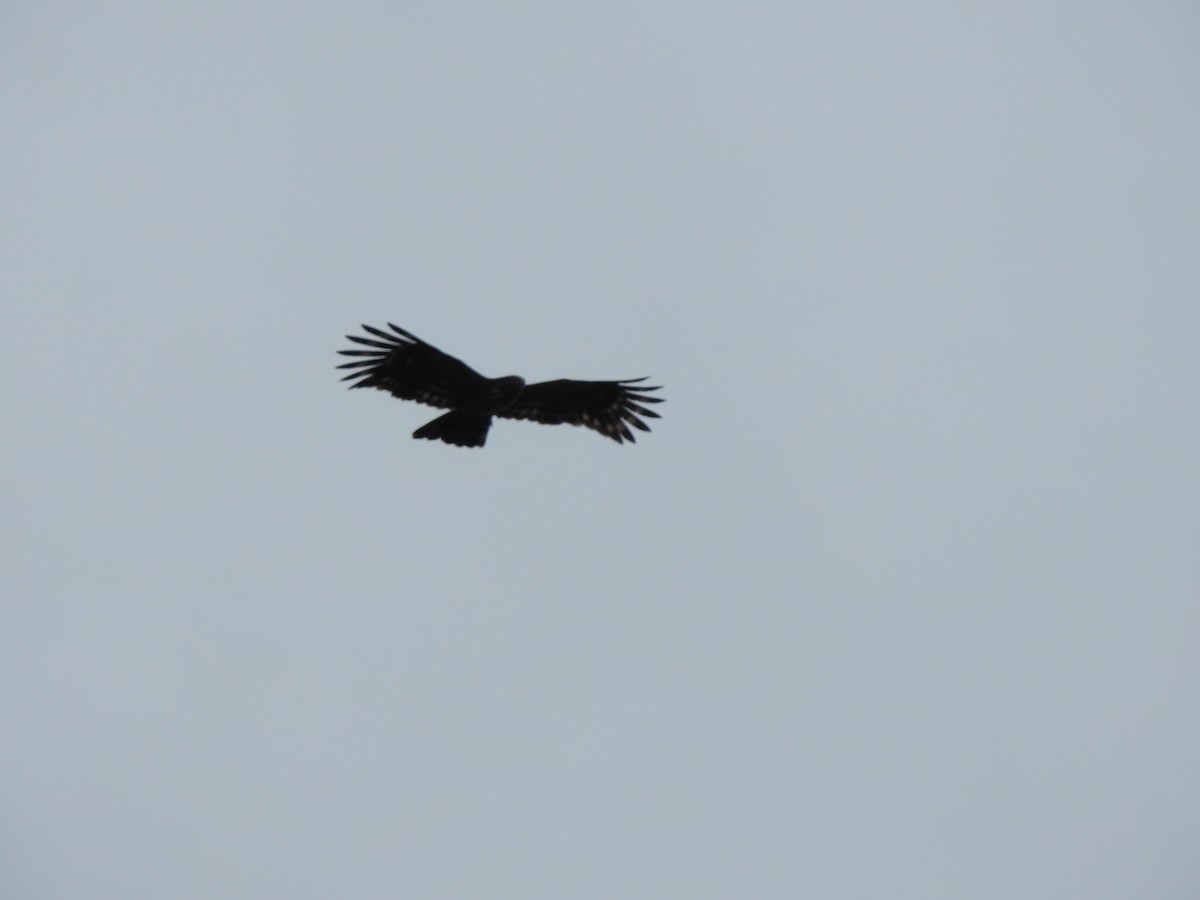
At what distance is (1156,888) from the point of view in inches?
3290

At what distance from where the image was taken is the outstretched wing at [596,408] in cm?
1730

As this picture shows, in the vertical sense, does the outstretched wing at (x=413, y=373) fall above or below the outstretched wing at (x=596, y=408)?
below

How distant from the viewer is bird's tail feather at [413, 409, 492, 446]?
15773 millimetres

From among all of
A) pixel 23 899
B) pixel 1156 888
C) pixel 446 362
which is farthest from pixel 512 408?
pixel 23 899

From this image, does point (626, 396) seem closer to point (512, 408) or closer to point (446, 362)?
point (512, 408)

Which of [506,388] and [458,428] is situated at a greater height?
[506,388]

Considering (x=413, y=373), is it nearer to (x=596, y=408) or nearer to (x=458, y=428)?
(x=458, y=428)

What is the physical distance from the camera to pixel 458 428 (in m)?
15.9

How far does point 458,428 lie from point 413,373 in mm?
1033

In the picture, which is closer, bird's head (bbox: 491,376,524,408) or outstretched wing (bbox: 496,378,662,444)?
bird's head (bbox: 491,376,524,408)

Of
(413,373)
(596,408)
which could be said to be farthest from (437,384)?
(596,408)

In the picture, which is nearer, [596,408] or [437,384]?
[437,384]

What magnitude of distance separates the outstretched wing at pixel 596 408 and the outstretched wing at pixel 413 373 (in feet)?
4.90

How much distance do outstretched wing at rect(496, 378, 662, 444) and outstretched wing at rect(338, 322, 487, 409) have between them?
1495mm
